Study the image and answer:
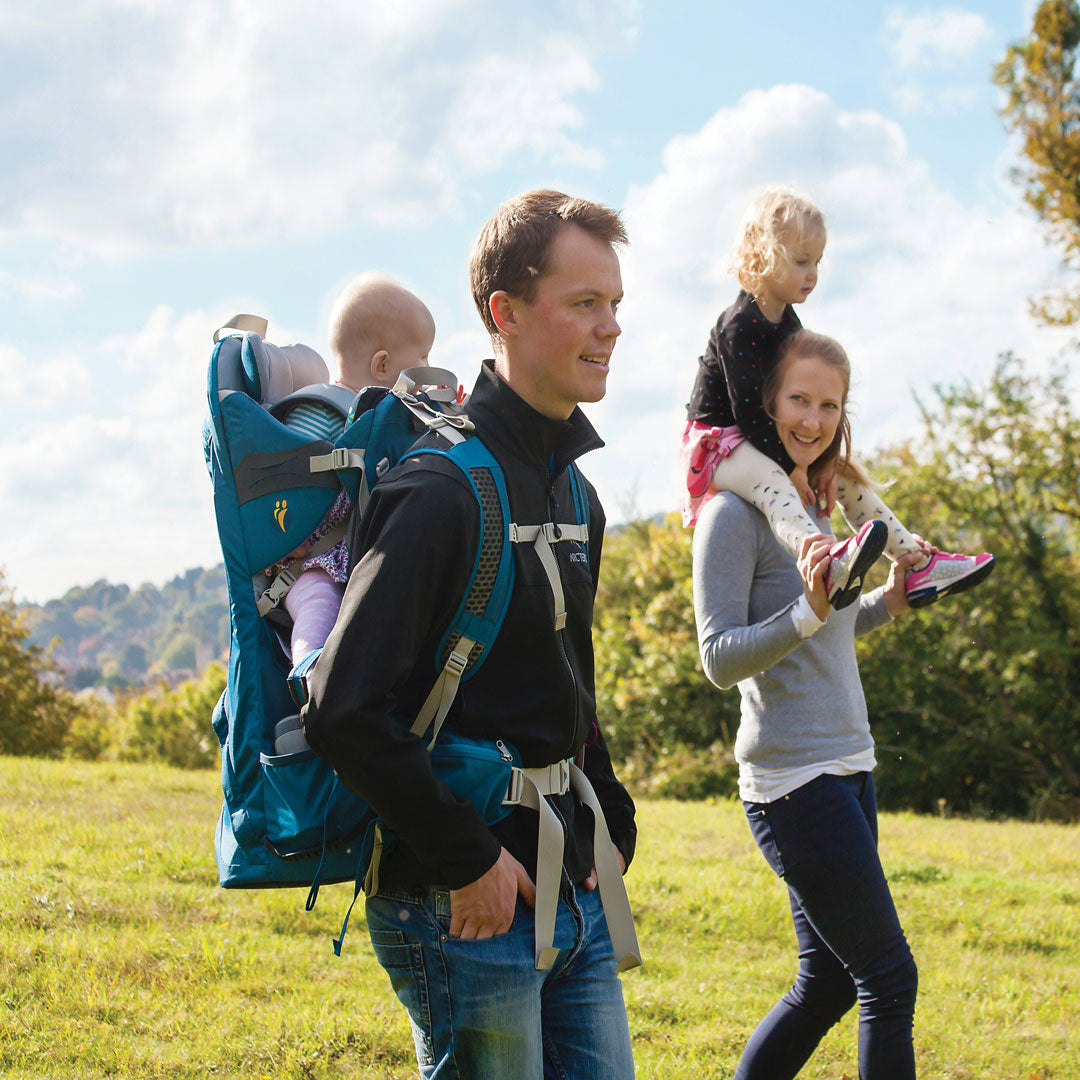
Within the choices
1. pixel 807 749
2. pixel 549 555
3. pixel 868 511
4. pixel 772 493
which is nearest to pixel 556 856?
pixel 549 555

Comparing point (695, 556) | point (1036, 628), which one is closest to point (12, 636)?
point (1036, 628)

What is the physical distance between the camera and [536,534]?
2033 millimetres

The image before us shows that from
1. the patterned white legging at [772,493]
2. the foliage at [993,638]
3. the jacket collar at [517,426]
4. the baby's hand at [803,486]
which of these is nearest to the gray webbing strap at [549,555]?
the jacket collar at [517,426]

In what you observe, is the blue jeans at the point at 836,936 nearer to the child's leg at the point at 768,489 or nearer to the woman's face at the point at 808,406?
the child's leg at the point at 768,489

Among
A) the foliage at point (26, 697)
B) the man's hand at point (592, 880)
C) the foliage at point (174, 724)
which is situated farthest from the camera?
the foliage at point (174, 724)

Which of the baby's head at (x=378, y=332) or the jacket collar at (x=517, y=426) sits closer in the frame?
the jacket collar at (x=517, y=426)

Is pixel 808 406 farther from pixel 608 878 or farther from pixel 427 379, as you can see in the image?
pixel 608 878

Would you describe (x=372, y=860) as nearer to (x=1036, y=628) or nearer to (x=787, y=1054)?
(x=787, y=1054)

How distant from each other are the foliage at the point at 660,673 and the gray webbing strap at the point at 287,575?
1426 centimetres

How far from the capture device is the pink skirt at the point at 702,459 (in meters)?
3.19

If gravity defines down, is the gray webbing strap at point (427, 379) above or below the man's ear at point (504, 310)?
below

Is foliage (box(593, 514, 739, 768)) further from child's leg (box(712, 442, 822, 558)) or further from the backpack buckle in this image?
the backpack buckle

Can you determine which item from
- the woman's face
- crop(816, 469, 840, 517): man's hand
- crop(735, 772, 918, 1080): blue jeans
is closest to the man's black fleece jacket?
crop(735, 772, 918, 1080): blue jeans

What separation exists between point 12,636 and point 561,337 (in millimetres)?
20591
